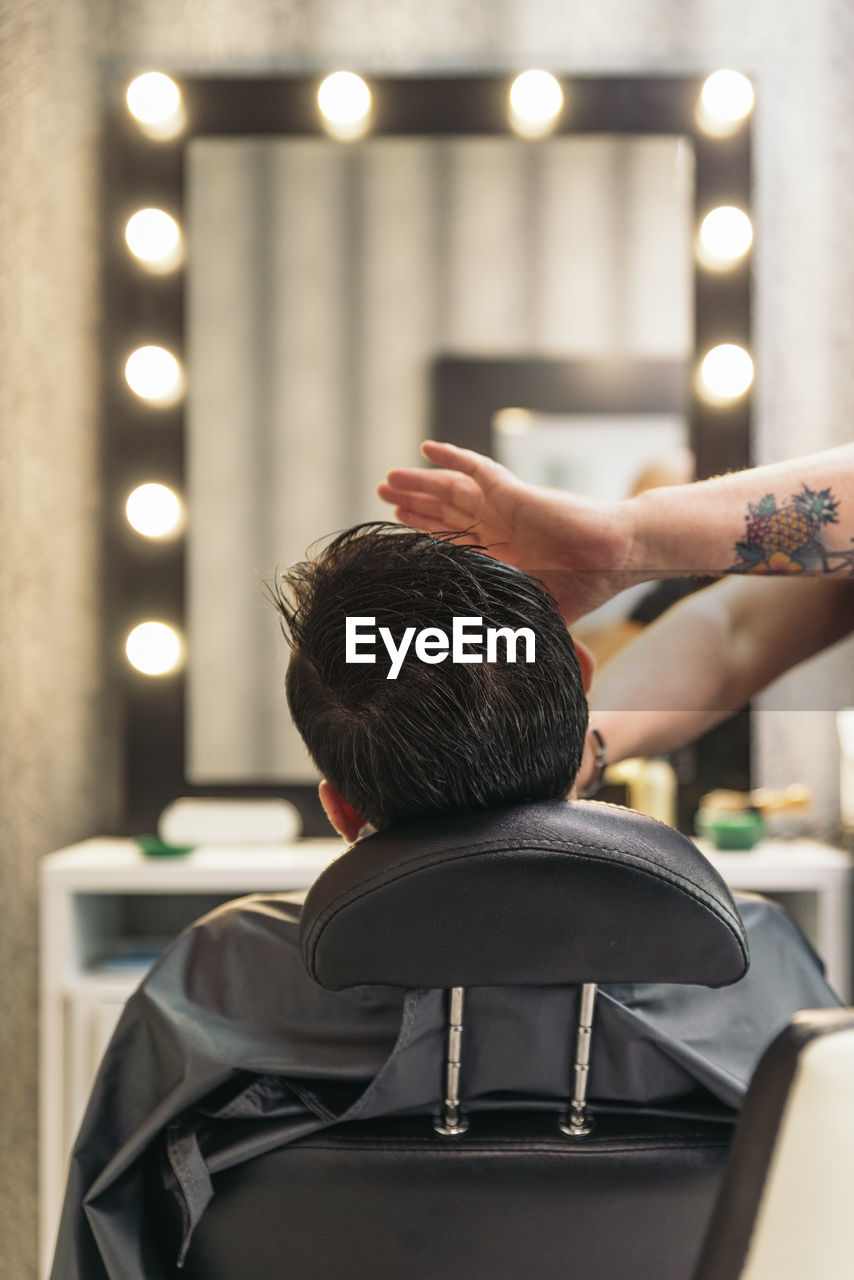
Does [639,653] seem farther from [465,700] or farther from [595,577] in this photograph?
[465,700]

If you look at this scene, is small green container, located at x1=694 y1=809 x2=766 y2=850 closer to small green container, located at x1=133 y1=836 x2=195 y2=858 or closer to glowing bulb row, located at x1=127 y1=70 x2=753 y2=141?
small green container, located at x1=133 y1=836 x2=195 y2=858

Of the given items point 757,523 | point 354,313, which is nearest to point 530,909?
point 757,523

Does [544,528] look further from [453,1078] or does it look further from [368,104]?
[368,104]

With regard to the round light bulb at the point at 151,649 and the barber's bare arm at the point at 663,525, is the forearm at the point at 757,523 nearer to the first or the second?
the barber's bare arm at the point at 663,525

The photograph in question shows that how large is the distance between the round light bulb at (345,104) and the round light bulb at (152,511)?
79 centimetres

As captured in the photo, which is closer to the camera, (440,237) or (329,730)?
(329,730)

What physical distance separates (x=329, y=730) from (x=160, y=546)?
143cm

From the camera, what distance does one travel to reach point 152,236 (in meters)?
2.02

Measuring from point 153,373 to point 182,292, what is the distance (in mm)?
171

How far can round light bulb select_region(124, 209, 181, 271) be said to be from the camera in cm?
202

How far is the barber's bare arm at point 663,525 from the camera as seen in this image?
0.78m

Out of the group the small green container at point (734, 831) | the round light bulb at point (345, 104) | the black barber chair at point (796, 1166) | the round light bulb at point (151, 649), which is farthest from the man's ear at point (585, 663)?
the round light bulb at point (345, 104)

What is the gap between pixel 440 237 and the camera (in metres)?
2.03

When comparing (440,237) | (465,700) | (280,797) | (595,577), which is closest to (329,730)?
(465,700)
